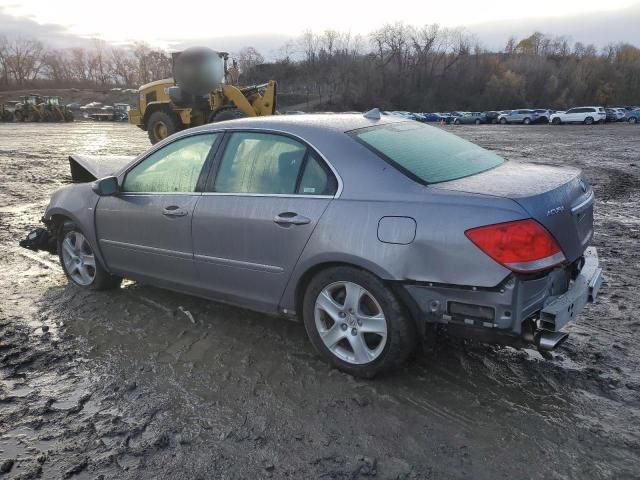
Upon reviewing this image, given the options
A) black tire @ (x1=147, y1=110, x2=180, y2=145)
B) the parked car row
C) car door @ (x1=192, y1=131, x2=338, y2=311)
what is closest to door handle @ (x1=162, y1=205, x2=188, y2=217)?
car door @ (x1=192, y1=131, x2=338, y2=311)

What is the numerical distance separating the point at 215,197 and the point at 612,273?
397 cm

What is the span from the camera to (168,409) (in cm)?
310

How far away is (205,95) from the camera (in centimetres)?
1645

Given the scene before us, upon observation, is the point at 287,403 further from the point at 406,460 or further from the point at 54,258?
the point at 54,258

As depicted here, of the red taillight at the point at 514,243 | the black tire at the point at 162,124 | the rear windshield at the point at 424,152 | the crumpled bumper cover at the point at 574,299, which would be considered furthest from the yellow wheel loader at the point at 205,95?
the red taillight at the point at 514,243

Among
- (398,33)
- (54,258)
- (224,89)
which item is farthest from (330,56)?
(54,258)

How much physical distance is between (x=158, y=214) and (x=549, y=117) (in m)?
50.4

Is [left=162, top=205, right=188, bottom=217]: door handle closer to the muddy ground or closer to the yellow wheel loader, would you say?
the muddy ground

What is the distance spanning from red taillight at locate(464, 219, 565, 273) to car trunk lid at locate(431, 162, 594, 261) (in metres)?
0.10

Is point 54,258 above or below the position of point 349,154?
below

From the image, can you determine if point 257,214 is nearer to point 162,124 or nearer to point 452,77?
point 162,124

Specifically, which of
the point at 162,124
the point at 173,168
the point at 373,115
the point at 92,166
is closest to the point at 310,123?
the point at 373,115

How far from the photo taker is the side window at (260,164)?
141 inches

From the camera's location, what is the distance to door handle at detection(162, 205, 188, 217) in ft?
13.1
